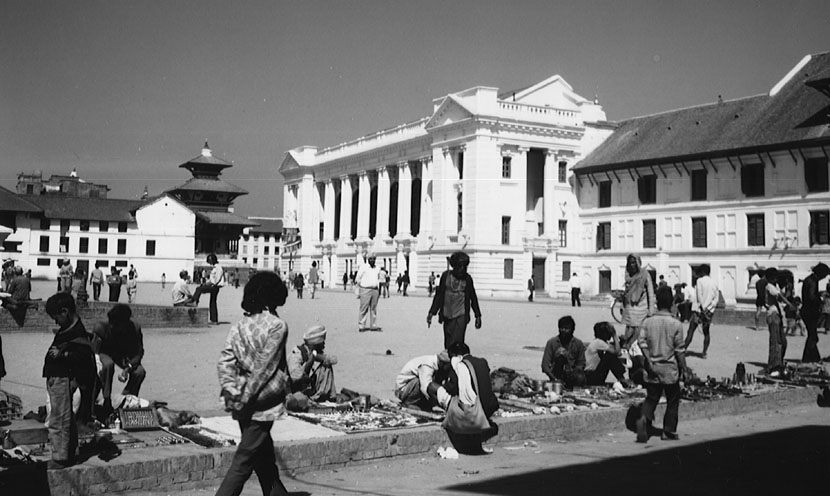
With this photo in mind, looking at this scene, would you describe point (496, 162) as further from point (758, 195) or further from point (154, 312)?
point (154, 312)

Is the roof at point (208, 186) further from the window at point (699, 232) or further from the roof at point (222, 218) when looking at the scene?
the window at point (699, 232)

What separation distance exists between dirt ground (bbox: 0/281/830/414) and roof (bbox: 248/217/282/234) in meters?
112

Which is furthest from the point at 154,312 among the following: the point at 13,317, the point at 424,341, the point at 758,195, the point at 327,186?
the point at 327,186

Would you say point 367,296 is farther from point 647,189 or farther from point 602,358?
point 647,189

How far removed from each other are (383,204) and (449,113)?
14.4 meters

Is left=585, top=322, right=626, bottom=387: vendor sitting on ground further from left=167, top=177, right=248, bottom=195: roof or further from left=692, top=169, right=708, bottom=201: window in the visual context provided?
left=167, top=177, right=248, bottom=195: roof

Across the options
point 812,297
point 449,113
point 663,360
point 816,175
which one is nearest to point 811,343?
point 812,297

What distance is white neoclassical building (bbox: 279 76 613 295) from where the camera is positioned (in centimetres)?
5925

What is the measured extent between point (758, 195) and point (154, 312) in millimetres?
35941

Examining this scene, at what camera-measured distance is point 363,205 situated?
78750 millimetres

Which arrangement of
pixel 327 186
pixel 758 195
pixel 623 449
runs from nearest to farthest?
pixel 623 449 → pixel 758 195 → pixel 327 186

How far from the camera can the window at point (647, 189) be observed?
173 feet

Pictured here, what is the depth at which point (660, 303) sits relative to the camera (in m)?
9.69

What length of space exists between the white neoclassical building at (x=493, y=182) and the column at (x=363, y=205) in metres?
5.07
